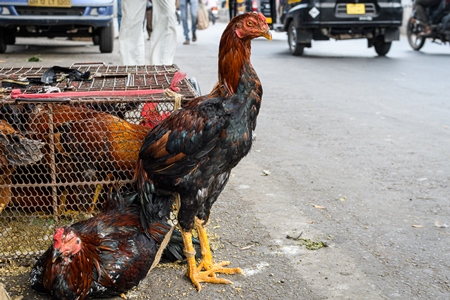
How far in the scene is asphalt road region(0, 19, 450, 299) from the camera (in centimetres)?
301

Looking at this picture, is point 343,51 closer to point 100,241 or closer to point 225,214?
point 225,214

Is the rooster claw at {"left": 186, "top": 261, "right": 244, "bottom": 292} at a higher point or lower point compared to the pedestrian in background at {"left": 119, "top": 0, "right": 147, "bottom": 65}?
lower

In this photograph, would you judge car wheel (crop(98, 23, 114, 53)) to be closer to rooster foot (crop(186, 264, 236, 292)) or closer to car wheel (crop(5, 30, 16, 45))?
car wheel (crop(5, 30, 16, 45))

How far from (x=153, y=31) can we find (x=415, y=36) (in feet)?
33.1

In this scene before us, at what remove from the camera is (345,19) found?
11914 millimetres

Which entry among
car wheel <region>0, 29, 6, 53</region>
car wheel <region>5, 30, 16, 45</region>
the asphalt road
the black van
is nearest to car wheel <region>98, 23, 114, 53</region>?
car wheel <region>5, 30, 16, 45</region>

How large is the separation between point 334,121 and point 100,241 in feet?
14.1

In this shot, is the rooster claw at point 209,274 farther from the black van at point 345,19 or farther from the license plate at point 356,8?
the license plate at point 356,8

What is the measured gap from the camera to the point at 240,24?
2.86 metres

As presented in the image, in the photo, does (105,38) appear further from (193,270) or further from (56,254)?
(56,254)

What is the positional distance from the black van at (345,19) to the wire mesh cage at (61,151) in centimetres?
890

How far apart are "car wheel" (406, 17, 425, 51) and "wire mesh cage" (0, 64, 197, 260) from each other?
40.3 feet

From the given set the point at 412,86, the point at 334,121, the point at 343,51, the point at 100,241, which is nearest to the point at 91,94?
the point at 100,241

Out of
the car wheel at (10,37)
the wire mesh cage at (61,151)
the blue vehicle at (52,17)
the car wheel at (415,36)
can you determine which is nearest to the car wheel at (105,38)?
the blue vehicle at (52,17)
